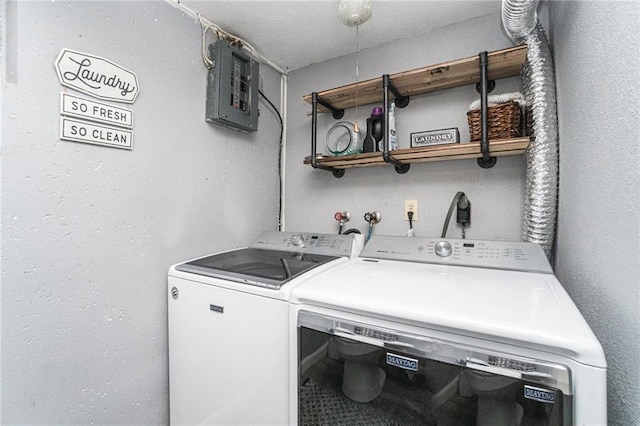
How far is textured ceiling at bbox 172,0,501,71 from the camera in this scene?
1339 millimetres

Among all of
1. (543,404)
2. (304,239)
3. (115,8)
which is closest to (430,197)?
(304,239)

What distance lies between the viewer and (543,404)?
1.93ft

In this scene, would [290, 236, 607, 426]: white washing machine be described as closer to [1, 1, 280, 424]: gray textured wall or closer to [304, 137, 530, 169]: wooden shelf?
[304, 137, 530, 169]: wooden shelf

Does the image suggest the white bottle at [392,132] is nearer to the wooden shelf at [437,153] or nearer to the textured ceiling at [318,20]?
the wooden shelf at [437,153]

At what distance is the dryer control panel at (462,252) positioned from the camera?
3.61 ft

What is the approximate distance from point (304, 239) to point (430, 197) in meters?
0.73

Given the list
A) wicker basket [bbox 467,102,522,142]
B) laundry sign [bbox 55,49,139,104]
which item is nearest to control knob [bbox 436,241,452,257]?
wicker basket [bbox 467,102,522,142]

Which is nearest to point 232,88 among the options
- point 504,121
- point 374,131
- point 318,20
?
point 318,20

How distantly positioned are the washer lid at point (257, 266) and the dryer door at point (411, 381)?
22cm

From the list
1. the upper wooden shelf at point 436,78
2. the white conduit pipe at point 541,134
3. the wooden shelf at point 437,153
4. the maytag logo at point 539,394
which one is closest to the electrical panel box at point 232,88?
the upper wooden shelf at point 436,78

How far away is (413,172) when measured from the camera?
159 cm

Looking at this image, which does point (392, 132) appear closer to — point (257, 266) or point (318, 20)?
point (318, 20)

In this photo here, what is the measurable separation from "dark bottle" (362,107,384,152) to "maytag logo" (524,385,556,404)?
120 centimetres

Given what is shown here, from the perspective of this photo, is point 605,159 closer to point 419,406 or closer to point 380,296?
point 380,296
